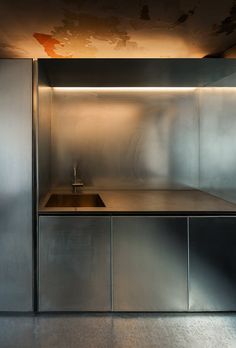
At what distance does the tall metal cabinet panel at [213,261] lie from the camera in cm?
244

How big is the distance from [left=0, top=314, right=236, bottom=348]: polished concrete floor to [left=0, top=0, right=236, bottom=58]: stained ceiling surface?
2.05m

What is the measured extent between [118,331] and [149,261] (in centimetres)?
52

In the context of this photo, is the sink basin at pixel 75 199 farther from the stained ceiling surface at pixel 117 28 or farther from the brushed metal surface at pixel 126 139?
the stained ceiling surface at pixel 117 28

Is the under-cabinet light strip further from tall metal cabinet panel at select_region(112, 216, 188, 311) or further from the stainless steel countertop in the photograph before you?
tall metal cabinet panel at select_region(112, 216, 188, 311)

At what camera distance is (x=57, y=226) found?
2.44m

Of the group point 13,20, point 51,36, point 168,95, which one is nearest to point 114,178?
point 168,95

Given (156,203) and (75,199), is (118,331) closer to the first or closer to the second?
(156,203)

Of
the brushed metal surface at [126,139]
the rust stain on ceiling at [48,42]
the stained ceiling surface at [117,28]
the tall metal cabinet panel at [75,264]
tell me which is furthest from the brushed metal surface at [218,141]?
the rust stain on ceiling at [48,42]

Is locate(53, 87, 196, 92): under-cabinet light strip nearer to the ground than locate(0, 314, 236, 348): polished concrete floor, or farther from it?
farther from it

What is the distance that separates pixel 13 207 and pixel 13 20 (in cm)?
129

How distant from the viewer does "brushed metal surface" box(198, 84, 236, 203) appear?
285cm

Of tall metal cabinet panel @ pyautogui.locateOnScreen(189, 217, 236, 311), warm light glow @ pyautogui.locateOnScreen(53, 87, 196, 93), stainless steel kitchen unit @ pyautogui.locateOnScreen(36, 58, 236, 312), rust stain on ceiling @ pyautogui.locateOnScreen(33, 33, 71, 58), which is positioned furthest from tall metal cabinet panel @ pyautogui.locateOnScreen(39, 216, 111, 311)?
warm light glow @ pyautogui.locateOnScreen(53, 87, 196, 93)

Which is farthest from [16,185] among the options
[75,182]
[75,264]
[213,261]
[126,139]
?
[213,261]

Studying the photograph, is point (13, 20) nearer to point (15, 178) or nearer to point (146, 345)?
point (15, 178)
